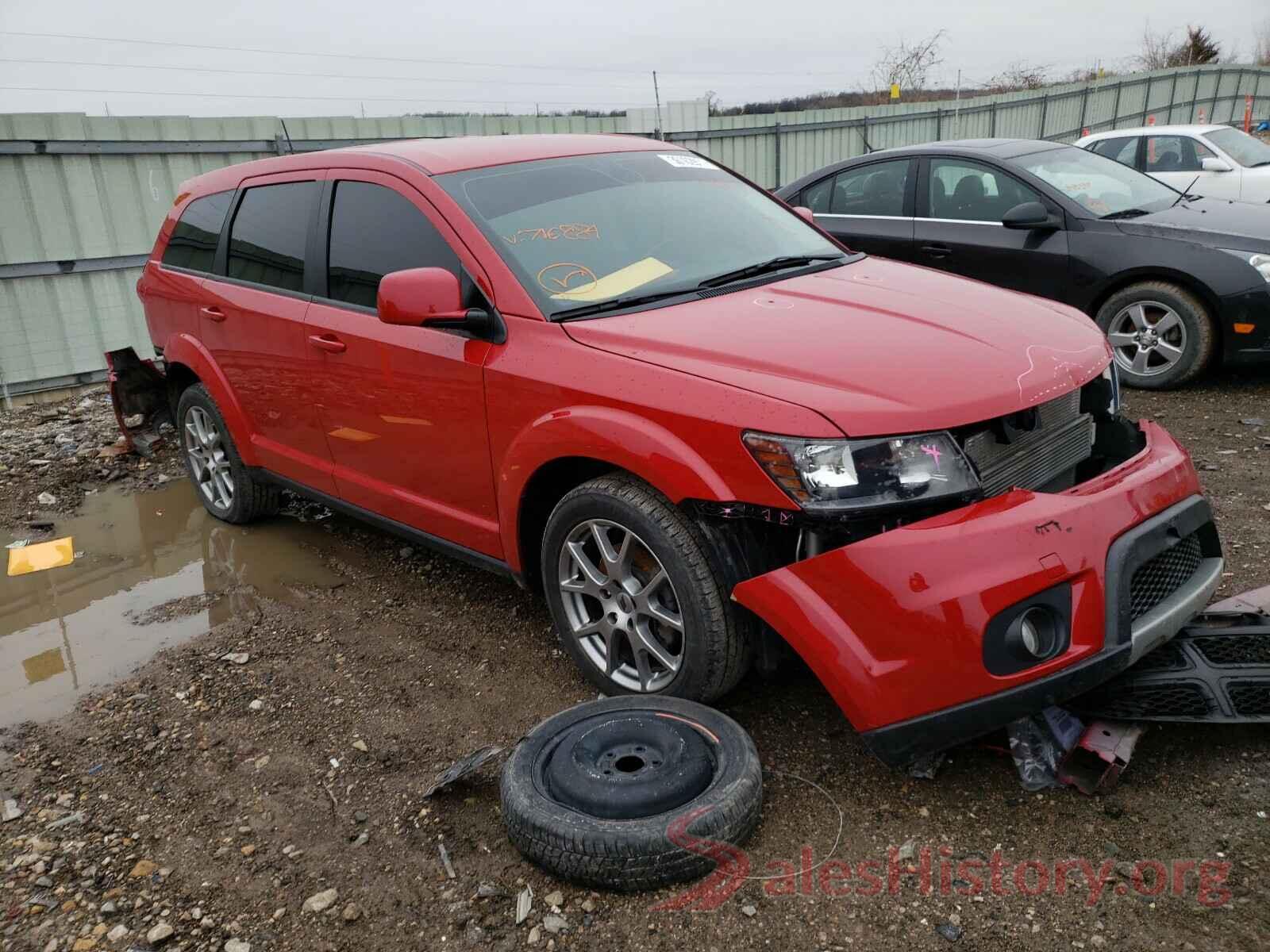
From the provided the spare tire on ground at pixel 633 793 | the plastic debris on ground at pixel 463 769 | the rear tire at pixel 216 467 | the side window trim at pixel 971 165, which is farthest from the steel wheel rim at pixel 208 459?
the side window trim at pixel 971 165

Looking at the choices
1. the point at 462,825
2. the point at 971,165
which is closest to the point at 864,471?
the point at 462,825

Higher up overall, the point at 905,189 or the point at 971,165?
the point at 971,165

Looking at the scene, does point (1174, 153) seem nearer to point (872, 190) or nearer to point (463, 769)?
point (872, 190)

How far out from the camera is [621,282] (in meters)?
3.34

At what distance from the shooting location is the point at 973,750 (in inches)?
113

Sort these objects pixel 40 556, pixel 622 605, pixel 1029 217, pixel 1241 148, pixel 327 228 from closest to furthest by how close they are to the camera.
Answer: pixel 622 605 → pixel 327 228 → pixel 40 556 → pixel 1029 217 → pixel 1241 148

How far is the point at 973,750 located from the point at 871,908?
0.73 meters

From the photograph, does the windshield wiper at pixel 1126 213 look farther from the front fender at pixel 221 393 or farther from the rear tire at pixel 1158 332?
the front fender at pixel 221 393

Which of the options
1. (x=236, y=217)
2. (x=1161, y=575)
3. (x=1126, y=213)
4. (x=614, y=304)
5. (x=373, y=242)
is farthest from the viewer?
(x=1126, y=213)

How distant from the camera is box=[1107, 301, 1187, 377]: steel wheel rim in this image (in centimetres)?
616

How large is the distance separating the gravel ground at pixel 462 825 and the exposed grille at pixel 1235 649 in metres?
0.22

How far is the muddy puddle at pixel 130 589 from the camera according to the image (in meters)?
4.00

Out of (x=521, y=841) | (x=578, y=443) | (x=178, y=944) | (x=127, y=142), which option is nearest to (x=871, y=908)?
(x=521, y=841)

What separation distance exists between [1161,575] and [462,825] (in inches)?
80.3
